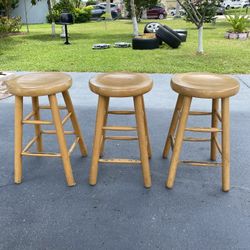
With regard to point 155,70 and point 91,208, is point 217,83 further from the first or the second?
point 155,70

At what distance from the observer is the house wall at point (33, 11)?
71.9ft

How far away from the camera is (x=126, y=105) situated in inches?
167

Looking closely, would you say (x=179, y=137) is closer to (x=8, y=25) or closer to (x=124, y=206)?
(x=124, y=206)

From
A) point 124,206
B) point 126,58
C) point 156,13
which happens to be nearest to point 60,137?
point 124,206

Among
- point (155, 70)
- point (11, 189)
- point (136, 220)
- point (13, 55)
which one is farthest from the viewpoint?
point (13, 55)

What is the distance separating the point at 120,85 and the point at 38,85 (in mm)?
564

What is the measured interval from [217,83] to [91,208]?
3.90 ft

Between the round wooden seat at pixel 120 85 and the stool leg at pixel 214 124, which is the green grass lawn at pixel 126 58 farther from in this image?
the round wooden seat at pixel 120 85

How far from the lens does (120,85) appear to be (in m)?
2.13

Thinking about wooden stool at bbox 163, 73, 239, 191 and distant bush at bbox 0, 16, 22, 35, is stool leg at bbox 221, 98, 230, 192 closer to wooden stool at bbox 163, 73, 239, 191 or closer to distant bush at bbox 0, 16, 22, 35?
wooden stool at bbox 163, 73, 239, 191

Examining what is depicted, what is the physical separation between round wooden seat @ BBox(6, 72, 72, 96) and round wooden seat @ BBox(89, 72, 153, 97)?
22 centimetres

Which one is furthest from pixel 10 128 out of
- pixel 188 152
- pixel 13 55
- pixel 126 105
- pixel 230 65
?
pixel 13 55

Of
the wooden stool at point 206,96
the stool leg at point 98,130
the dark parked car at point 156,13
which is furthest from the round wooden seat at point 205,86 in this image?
the dark parked car at point 156,13

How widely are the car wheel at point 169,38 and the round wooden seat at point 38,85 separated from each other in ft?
23.1
